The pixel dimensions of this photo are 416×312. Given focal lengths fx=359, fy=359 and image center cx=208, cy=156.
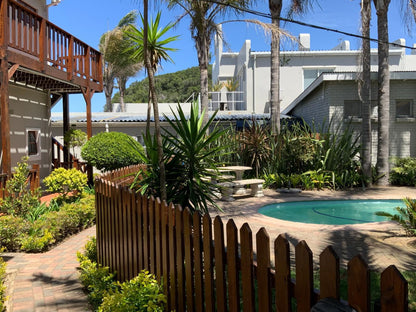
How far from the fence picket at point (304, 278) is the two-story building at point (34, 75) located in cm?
750

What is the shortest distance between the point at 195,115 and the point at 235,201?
5.17 meters

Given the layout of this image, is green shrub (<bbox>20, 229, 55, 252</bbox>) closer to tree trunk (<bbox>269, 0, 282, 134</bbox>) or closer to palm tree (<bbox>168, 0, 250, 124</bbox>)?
palm tree (<bbox>168, 0, 250, 124</bbox>)

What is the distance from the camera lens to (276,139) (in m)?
13.1

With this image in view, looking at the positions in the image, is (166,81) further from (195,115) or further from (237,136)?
(195,115)

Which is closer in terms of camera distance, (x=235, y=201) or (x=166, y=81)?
(x=235, y=201)

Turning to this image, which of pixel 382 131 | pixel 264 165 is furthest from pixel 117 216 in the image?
pixel 382 131

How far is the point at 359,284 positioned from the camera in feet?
4.85

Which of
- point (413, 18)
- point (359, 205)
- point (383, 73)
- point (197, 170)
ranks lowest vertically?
point (359, 205)

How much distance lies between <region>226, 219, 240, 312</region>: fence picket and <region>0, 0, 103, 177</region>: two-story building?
6907mm

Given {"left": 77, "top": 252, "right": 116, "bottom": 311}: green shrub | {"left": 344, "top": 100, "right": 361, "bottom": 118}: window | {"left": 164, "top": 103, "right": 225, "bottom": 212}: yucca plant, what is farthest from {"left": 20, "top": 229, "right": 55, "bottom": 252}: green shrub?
{"left": 344, "top": 100, "right": 361, "bottom": 118}: window

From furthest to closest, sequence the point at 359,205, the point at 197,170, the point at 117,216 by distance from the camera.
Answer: the point at 359,205
the point at 197,170
the point at 117,216

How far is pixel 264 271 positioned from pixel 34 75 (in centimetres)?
1014

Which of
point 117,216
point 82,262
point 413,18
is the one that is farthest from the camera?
point 413,18

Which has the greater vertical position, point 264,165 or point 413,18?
point 413,18
